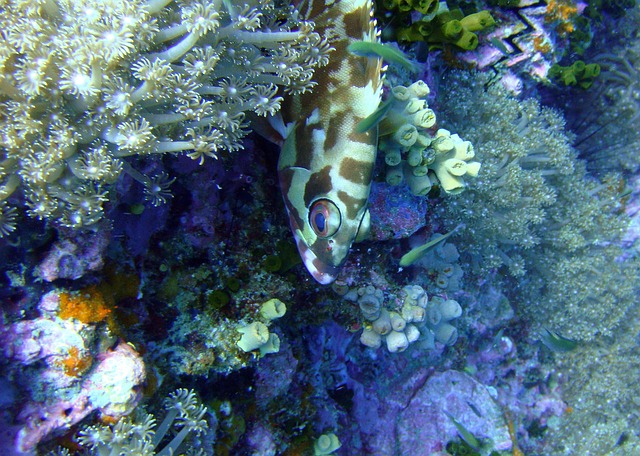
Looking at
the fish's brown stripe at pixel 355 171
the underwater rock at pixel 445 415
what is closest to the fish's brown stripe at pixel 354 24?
the fish's brown stripe at pixel 355 171

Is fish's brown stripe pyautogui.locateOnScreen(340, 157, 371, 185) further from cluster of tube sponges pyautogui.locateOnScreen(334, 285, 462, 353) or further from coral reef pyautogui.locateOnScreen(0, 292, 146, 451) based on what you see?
coral reef pyautogui.locateOnScreen(0, 292, 146, 451)

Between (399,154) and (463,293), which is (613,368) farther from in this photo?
(399,154)

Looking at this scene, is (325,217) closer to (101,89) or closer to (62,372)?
(101,89)

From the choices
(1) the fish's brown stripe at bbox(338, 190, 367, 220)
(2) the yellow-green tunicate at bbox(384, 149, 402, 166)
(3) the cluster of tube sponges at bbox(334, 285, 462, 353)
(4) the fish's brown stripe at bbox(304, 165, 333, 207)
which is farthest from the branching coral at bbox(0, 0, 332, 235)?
(3) the cluster of tube sponges at bbox(334, 285, 462, 353)

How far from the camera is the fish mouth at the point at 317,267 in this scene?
3.00 m

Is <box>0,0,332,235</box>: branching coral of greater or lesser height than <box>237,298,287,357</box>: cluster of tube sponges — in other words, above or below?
above

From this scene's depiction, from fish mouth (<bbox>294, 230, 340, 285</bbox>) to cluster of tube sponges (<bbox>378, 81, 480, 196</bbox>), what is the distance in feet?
3.57

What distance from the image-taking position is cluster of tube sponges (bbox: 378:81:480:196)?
131 inches

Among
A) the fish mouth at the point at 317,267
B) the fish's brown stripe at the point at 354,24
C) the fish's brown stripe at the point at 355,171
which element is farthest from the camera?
the fish mouth at the point at 317,267

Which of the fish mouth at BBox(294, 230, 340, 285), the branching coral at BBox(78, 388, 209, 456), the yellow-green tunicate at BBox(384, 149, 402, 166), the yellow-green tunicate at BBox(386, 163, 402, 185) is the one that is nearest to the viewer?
the branching coral at BBox(78, 388, 209, 456)

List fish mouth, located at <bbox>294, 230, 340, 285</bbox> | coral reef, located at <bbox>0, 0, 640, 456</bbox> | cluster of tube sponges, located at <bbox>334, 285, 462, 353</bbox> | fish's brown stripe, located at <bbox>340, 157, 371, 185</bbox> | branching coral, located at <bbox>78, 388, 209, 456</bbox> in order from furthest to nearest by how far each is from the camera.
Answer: cluster of tube sponges, located at <bbox>334, 285, 462, 353</bbox> → fish mouth, located at <bbox>294, 230, 340, 285</bbox> → fish's brown stripe, located at <bbox>340, 157, 371, 185</bbox> → branching coral, located at <bbox>78, 388, 209, 456</bbox> → coral reef, located at <bbox>0, 0, 640, 456</bbox>

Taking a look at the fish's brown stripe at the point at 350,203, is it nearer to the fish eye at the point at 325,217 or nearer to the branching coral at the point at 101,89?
the fish eye at the point at 325,217

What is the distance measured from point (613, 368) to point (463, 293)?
11.2 feet

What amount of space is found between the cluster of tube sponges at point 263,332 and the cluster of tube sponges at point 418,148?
1542 mm
